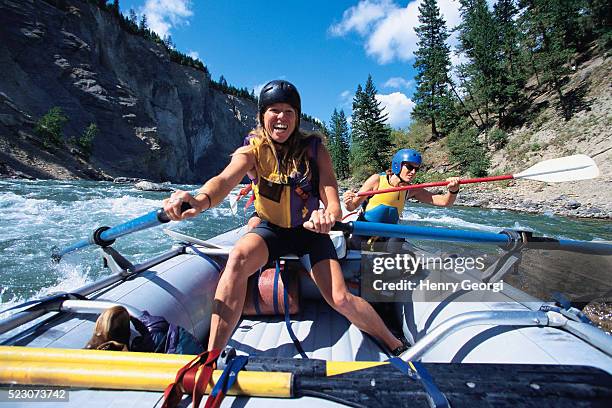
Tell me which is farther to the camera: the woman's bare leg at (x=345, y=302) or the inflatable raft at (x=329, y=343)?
the woman's bare leg at (x=345, y=302)

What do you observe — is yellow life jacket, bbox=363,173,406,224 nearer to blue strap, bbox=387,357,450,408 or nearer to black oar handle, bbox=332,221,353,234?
black oar handle, bbox=332,221,353,234

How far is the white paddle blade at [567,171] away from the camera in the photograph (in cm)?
275

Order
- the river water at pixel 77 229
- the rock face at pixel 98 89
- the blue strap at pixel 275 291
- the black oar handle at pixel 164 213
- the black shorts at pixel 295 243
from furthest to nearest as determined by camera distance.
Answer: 1. the rock face at pixel 98 89
2. the river water at pixel 77 229
3. the blue strap at pixel 275 291
4. the black shorts at pixel 295 243
5. the black oar handle at pixel 164 213

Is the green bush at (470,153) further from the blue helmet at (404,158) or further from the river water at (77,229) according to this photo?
the blue helmet at (404,158)

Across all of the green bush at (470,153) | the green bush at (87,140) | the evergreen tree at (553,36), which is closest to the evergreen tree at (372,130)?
the green bush at (470,153)

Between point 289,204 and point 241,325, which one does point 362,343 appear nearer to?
point 241,325

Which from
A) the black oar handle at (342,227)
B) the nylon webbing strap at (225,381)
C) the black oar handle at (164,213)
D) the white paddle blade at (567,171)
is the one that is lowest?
the nylon webbing strap at (225,381)

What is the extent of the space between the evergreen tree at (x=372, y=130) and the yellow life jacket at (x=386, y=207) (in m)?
30.5

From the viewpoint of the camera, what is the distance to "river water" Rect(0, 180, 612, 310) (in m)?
5.07

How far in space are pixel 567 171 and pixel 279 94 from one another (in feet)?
8.56

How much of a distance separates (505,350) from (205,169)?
59.5m

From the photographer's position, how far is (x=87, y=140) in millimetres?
32156

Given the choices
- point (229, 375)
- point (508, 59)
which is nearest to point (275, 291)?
point (229, 375)

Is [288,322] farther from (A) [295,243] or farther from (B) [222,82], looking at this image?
(B) [222,82]
